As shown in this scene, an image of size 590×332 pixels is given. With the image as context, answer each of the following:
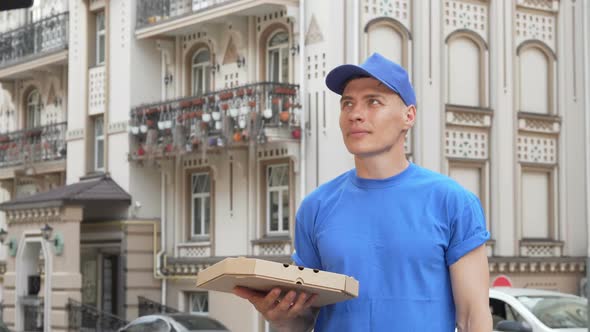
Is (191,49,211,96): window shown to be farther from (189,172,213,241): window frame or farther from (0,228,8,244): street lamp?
Result: (0,228,8,244): street lamp

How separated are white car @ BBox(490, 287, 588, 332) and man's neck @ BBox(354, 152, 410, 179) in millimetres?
12357

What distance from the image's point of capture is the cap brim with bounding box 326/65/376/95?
4.52 metres

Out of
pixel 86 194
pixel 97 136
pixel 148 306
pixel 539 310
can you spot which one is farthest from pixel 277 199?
pixel 539 310

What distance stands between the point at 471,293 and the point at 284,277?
666 millimetres

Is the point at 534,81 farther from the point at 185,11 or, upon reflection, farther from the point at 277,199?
the point at 185,11

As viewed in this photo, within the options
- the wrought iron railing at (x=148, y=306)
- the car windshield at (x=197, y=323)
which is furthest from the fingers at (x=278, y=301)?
the wrought iron railing at (x=148, y=306)

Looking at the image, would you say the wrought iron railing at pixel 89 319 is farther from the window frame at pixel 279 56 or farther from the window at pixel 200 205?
the window frame at pixel 279 56

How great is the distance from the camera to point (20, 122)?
3753cm

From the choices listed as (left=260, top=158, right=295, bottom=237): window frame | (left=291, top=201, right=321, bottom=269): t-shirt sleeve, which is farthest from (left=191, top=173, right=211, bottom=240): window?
(left=291, top=201, right=321, bottom=269): t-shirt sleeve

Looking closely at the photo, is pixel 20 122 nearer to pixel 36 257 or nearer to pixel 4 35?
pixel 4 35

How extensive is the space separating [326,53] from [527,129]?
5280 millimetres

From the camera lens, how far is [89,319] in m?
30.5

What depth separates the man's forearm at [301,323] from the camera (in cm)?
448

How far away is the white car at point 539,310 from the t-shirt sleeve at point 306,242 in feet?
40.1
